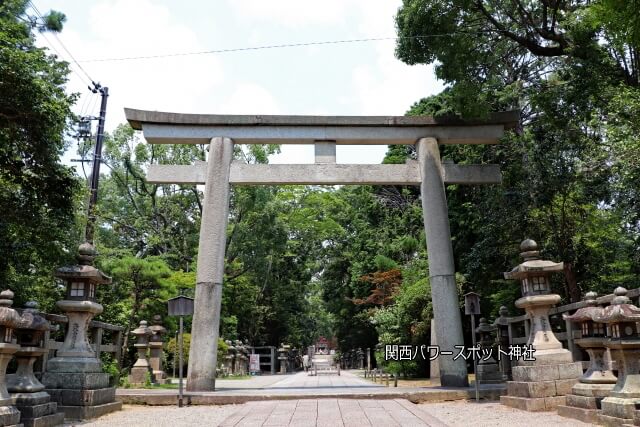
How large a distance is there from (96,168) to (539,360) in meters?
14.7

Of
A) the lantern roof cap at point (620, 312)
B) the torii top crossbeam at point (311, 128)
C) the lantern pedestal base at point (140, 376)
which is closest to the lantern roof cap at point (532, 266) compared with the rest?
the lantern roof cap at point (620, 312)

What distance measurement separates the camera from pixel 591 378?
6.81 metres

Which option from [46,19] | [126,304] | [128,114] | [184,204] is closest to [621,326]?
[128,114]

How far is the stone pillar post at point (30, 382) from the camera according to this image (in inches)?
240

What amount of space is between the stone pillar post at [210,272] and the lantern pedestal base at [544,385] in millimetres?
5888

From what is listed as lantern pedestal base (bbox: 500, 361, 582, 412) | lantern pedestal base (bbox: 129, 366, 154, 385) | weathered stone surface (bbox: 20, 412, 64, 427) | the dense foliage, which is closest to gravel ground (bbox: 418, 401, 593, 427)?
lantern pedestal base (bbox: 500, 361, 582, 412)

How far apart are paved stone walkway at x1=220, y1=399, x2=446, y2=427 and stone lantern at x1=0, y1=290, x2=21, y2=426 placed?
238 cm

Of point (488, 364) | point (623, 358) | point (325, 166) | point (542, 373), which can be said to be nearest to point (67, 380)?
point (325, 166)

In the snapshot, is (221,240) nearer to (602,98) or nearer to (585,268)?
(602,98)

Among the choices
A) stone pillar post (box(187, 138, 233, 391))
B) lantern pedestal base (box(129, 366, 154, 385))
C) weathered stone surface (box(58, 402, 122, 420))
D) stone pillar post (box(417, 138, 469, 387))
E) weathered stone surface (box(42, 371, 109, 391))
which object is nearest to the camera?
weathered stone surface (box(58, 402, 122, 420))

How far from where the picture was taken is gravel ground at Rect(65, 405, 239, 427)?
6.89 meters

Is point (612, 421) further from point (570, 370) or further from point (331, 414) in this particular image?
point (331, 414)

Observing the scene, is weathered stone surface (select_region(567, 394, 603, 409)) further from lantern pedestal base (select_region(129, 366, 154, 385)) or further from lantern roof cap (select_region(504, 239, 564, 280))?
lantern pedestal base (select_region(129, 366, 154, 385))

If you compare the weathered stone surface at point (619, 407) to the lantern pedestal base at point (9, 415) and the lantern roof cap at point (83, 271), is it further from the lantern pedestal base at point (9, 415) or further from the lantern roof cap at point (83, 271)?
the lantern roof cap at point (83, 271)
